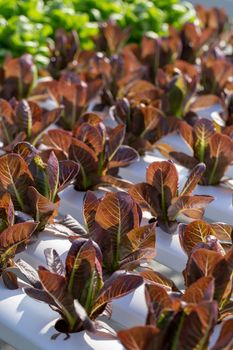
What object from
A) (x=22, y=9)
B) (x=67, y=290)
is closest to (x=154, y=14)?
(x=22, y=9)

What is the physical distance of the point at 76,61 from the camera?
329 cm

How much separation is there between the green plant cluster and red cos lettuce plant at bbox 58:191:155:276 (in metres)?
1.74

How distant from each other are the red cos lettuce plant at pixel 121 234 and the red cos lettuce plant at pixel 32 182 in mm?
167

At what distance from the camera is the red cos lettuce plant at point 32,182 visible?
5.73 feet

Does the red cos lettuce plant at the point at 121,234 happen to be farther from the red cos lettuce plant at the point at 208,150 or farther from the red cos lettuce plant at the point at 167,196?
the red cos lettuce plant at the point at 208,150

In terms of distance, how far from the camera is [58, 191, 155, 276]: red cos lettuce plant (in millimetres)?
1601

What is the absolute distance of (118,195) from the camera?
1595 millimetres

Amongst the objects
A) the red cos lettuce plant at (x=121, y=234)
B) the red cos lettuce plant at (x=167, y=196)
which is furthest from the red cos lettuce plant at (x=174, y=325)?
the red cos lettuce plant at (x=167, y=196)

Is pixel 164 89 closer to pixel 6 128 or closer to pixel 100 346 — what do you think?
pixel 6 128

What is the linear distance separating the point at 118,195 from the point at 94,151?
0.45 m

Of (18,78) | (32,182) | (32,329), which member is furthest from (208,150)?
(18,78)

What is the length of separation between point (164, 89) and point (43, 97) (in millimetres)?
477

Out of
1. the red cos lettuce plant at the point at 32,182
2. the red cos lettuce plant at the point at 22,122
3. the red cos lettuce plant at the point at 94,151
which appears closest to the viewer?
the red cos lettuce plant at the point at 32,182

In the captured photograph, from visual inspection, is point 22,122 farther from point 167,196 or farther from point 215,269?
point 215,269
